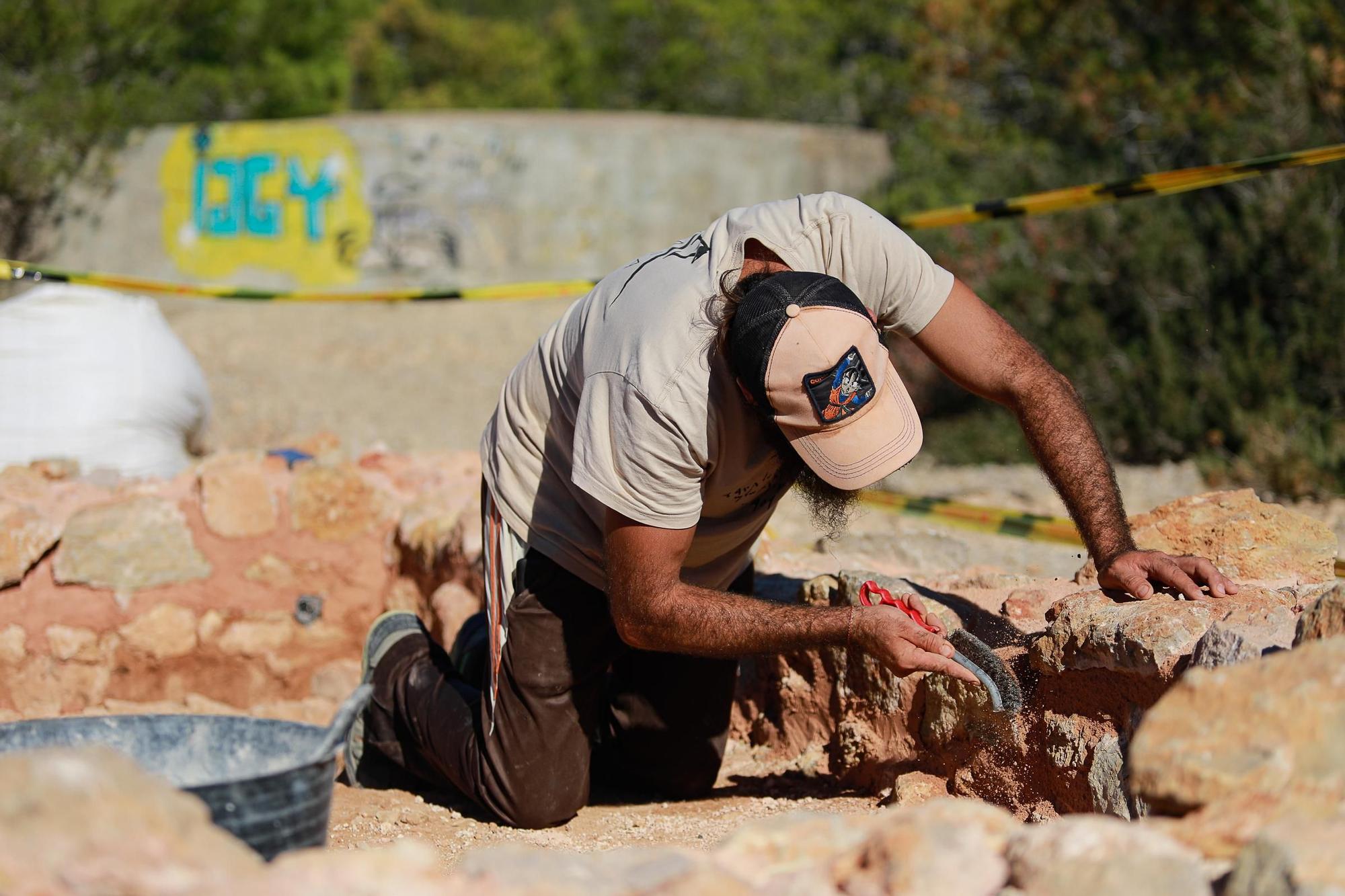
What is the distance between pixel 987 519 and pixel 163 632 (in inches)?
110

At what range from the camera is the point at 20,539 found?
4008 mm

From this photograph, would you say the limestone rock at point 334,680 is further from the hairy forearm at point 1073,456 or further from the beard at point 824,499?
the hairy forearm at point 1073,456

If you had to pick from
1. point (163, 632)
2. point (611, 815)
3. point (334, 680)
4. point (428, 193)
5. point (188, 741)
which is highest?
point (188, 741)

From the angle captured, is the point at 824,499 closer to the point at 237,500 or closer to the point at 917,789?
the point at 917,789

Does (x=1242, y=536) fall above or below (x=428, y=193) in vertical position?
above

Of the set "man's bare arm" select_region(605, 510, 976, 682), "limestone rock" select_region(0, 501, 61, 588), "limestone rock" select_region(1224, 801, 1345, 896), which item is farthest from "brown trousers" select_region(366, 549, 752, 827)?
"limestone rock" select_region(1224, 801, 1345, 896)

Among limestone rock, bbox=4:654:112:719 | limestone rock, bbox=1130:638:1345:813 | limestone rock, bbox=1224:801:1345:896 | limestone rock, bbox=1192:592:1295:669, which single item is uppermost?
limestone rock, bbox=1224:801:1345:896

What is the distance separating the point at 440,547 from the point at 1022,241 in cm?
603

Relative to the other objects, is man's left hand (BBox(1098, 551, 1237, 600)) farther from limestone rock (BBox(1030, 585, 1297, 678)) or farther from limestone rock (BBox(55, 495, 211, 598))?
limestone rock (BBox(55, 495, 211, 598))

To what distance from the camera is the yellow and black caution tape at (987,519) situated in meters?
3.93

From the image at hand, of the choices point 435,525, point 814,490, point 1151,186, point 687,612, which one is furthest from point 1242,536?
point 435,525

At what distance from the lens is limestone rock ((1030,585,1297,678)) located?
211 centimetres

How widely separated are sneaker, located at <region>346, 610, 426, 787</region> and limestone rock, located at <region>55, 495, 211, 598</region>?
108 cm

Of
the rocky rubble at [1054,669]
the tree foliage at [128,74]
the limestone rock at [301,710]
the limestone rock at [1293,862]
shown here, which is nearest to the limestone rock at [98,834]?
the limestone rock at [1293,862]
